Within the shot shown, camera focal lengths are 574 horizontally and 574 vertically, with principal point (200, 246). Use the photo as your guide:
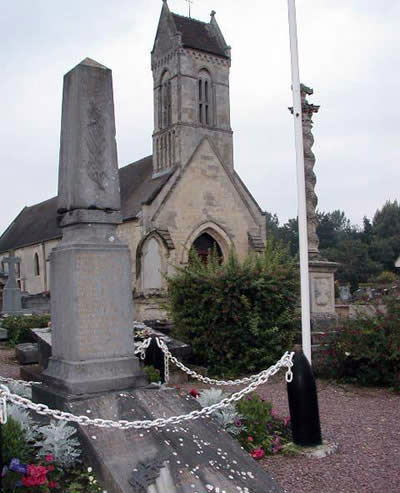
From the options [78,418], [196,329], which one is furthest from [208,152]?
[78,418]

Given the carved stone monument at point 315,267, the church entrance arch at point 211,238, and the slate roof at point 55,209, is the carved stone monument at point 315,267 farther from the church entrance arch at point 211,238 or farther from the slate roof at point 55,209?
the church entrance arch at point 211,238

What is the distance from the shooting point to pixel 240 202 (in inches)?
1289

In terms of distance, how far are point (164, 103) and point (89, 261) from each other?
2885cm

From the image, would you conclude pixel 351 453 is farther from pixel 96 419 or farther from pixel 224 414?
pixel 96 419

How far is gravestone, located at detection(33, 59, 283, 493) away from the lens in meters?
4.30

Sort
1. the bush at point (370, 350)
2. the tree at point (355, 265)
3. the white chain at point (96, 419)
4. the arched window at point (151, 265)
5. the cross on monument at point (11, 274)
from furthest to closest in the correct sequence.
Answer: the tree at point (355, 265) < the cross on monument at point (11, 274) < the arched window at point (151, 265) < the bush at point (370, 350) < the white chain at point (96, 419)

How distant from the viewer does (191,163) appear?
31016 millimetres

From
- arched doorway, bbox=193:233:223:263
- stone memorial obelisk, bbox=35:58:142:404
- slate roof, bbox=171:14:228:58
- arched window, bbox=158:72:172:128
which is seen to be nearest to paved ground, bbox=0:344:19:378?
stone memorial obelisk, bbox=35:58:142:404

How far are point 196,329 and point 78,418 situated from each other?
6254mm

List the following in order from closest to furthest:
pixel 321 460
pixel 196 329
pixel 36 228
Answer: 1. pixel 321 460
2. pixel 196 329
3. pixel 36 228

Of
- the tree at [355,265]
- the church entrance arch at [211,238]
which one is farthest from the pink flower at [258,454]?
the tree at [355,265]

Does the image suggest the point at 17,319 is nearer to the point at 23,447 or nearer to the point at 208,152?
the point at 23,447

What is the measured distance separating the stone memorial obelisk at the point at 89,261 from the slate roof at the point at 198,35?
2771cm

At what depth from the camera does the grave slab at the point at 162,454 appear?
4.15 metres
